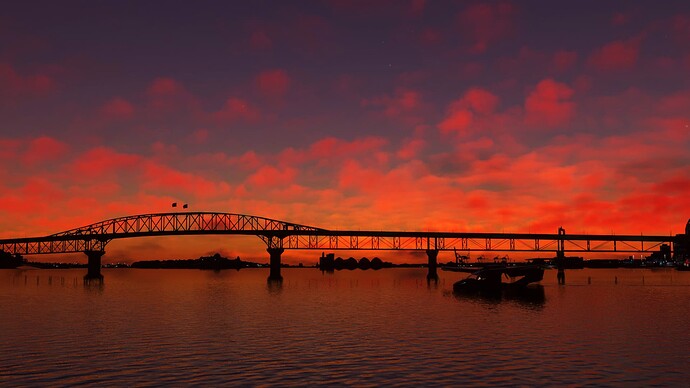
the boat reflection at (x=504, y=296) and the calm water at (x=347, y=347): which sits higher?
the calm water at (x=347, y=347)

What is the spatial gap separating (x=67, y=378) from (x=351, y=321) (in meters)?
36.9

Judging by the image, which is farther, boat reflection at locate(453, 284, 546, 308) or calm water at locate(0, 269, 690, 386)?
boat reflection at locate(453, 284, 546, 308)

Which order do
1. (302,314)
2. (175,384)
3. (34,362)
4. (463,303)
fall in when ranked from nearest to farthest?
(175,384)
(34,362)
(302,314)
(463,303)

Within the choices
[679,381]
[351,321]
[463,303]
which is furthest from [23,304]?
[679,381]

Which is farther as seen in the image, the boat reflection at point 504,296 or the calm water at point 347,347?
the boat reflection at point 504,296

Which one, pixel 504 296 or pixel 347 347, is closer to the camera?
pixel 347 347

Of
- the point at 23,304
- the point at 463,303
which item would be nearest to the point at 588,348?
the point at 463,303

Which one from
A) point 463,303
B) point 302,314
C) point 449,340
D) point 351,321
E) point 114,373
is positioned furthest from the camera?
point 463,303

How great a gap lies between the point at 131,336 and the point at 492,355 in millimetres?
31995

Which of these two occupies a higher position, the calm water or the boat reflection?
the calm water

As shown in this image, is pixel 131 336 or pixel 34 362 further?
pixel 131 336

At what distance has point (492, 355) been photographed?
45.6 m

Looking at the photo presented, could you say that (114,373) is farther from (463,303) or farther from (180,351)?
(463,303)

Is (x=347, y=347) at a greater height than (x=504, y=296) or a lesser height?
greater
